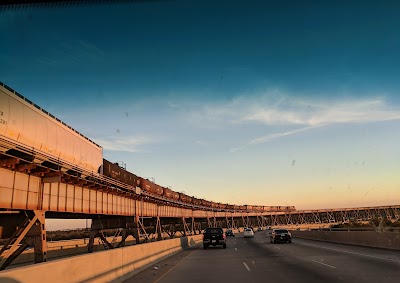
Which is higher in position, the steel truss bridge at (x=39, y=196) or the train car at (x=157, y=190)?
the train car at (x=157, y=190)

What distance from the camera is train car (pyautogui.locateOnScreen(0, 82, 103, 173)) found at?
16078 millimetres

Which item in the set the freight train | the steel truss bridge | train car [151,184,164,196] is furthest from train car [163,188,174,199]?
the freight train

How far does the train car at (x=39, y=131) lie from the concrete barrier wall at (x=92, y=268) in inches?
265

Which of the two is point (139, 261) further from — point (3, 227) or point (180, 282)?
point (3, 227)

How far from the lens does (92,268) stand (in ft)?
34.0

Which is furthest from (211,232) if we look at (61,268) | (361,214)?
(361,214)

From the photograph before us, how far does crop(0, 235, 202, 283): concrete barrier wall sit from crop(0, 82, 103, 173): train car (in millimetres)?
6740

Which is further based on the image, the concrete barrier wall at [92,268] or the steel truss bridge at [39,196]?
the steel truss bridge at [39,196]

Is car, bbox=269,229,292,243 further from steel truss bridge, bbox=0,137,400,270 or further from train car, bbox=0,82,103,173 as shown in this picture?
train car, bbox=0,82,103,173

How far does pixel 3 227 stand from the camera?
2170 centimetres

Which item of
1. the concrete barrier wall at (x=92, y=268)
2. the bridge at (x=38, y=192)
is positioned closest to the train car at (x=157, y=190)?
the bridge at (x=38, y=192)

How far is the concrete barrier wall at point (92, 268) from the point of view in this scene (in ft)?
23.0

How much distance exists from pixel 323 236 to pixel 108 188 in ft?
81.2

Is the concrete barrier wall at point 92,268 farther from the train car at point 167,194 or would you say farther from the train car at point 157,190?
the train car at point 167,194
